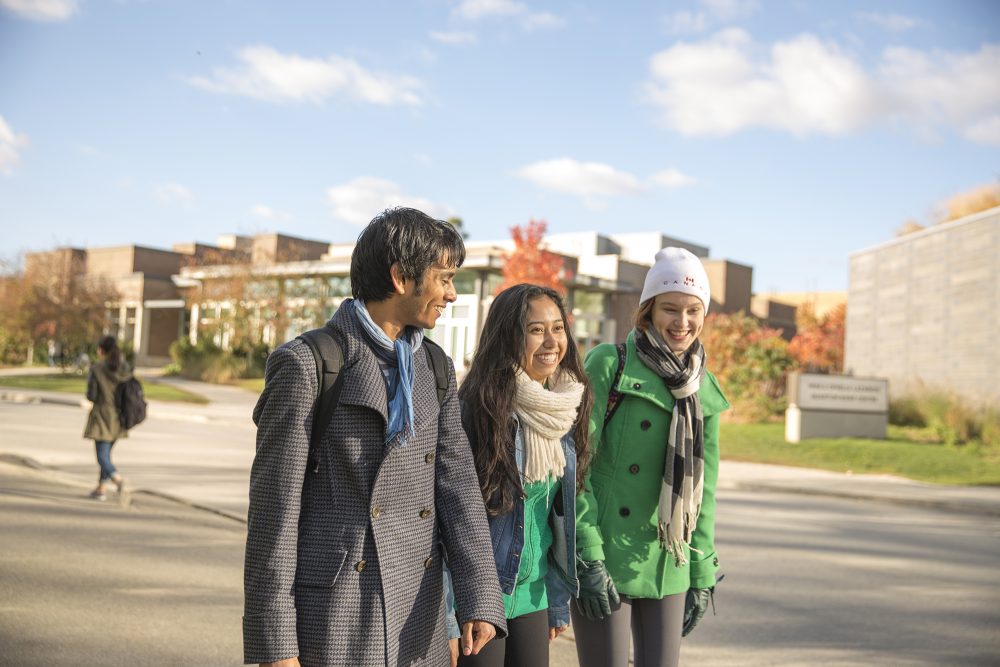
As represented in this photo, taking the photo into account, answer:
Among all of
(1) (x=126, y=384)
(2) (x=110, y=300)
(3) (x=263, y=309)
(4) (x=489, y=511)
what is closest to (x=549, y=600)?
(4) (x=489, y=511)

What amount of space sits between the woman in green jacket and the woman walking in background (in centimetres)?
11

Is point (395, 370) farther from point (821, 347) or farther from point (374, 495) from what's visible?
point (821, 347)

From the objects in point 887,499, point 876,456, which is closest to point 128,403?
point 887,499

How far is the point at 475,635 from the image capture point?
2.55 metres

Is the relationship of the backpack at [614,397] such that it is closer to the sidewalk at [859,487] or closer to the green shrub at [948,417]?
the sidewalk at [859,487]

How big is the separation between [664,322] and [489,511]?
43.6 inches

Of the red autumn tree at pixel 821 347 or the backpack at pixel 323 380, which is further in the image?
the red autumn tree at pixel 821 347

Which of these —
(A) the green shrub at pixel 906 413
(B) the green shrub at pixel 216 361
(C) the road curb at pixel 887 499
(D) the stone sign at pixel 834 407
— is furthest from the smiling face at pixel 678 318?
(B) the green shrub at pixel 216 361

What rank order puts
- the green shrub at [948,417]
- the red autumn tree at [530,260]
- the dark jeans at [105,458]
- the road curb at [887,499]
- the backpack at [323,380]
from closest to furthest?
the backpack at [323,380]
the dark jeans at [105,458]
the road curb at [887,499]
the green shrub at [948,417]
the red autumn tree at [530,260]

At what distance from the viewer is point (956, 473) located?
1856 centimetres

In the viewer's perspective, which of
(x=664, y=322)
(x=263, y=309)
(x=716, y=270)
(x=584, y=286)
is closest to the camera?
(x=664, y=322)

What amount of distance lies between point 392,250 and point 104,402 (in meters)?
8.67

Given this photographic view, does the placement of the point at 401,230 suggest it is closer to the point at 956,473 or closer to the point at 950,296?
the point at 956,473

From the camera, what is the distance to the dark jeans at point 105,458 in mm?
9859
